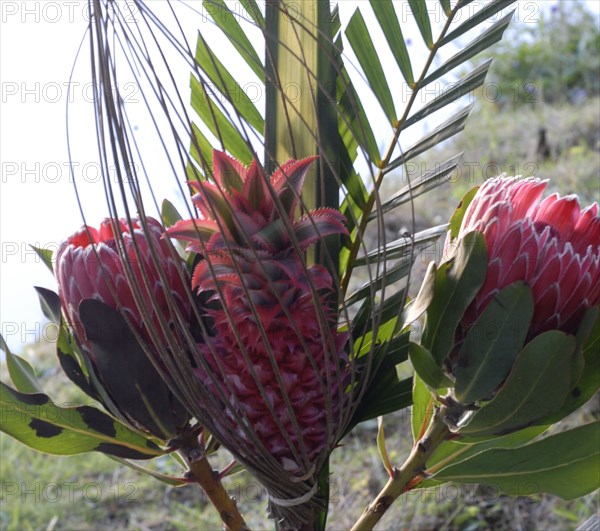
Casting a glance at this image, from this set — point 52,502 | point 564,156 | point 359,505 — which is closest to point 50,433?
point 359,505

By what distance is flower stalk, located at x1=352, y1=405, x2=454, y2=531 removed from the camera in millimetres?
495

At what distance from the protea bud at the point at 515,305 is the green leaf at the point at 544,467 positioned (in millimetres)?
62

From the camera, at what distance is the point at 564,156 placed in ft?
9.25

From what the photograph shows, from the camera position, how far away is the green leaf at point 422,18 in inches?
23.6

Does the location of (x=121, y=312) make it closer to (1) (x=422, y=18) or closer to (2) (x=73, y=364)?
(2) (x=73, y=364)

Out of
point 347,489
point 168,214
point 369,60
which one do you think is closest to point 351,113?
point 369,60

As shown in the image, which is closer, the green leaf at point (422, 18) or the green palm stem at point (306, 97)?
the green palm stem at point (306, 97)

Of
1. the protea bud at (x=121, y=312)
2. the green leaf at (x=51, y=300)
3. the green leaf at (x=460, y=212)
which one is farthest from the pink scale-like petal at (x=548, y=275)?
the green leaf at (x=51, y=300)

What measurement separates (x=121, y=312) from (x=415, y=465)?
24cm

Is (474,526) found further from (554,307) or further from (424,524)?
(554,307)

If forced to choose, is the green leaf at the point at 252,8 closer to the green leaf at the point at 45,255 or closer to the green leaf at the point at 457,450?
the green leaf at the point at 45,255

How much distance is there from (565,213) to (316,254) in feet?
0.55

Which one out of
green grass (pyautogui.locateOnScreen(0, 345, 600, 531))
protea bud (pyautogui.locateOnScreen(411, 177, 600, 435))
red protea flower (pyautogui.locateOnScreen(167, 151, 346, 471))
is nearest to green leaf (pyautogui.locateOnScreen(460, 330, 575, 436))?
protea bud (pyautogui.locateOnScreen(411, 177, 600, 435))

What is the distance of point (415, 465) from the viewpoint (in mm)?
503
